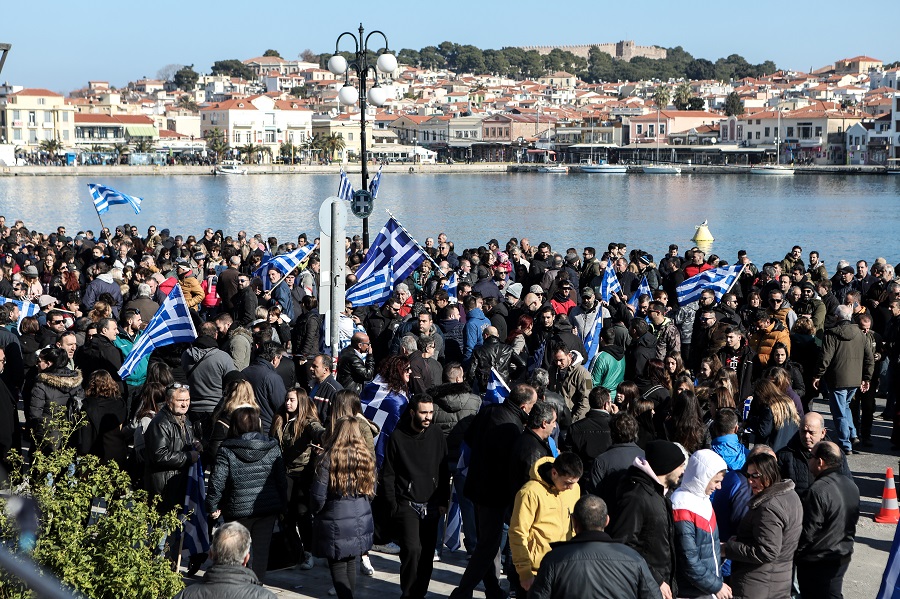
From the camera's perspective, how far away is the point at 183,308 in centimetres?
933

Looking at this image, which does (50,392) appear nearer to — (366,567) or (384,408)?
(384,408)

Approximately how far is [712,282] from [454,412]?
6631mm

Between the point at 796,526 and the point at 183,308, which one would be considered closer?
the point at 796,526

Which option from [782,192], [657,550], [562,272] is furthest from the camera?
[782,192]

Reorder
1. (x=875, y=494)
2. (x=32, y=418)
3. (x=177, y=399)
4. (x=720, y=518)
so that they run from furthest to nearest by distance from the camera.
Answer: (x=875, y=494), (x=32, y=418), (x=177, y=399), (x=720, y=518)

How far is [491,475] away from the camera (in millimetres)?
6148

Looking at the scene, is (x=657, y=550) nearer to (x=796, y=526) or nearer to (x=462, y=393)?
(x=796, y=526)

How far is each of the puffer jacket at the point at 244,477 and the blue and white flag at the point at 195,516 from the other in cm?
47

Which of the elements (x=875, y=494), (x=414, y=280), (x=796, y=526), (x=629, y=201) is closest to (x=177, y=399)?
(x=796, y=526)

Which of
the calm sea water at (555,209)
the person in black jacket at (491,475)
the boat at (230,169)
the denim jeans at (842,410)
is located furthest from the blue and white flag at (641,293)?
the boat at (230,169)

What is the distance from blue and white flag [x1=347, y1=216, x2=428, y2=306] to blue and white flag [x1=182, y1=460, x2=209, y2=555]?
5247 millimetres

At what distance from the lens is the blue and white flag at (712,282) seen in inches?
500

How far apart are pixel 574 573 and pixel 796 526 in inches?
61.4

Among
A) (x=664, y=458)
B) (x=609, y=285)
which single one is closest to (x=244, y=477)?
(x=664, y=458)
